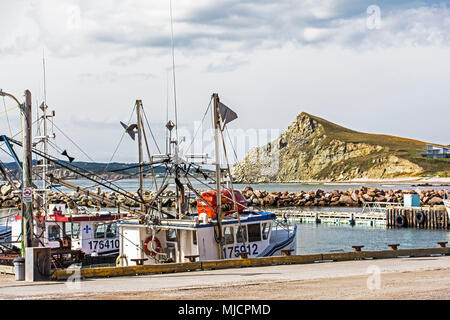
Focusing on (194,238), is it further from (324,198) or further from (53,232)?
(324,198)

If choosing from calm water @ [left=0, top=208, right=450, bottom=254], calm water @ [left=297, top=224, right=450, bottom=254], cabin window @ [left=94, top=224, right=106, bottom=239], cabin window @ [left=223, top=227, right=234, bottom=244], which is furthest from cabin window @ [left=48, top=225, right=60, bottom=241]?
calm water @ [left=297, top=224, right=450, bottom=254]

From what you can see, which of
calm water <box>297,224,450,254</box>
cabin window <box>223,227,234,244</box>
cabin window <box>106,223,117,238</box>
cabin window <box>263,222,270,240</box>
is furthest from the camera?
calm water <box>297,224,450,254</box>

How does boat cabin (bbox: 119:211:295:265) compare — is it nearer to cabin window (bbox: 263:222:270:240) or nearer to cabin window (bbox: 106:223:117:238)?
cabin window (bbox: 263:222:270:240)

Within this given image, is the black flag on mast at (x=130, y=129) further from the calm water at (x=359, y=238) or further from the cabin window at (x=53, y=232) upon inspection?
the calm water at (x=359, y=238)

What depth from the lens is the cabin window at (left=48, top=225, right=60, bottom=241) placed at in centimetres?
3045

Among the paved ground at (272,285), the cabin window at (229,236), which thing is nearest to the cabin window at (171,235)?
the cabin window at (229,236)

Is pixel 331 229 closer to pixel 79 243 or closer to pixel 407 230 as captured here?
pixel 407 230

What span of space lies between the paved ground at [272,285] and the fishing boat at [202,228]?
420 cm

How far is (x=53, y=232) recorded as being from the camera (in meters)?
30.7

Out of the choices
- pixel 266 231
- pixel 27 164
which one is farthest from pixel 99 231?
pixel 27 164

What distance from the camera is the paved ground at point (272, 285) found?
546 inches

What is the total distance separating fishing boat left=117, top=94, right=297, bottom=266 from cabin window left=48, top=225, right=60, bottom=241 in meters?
4.90

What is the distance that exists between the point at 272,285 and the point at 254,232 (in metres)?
11.1

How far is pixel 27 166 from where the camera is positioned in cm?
1872
